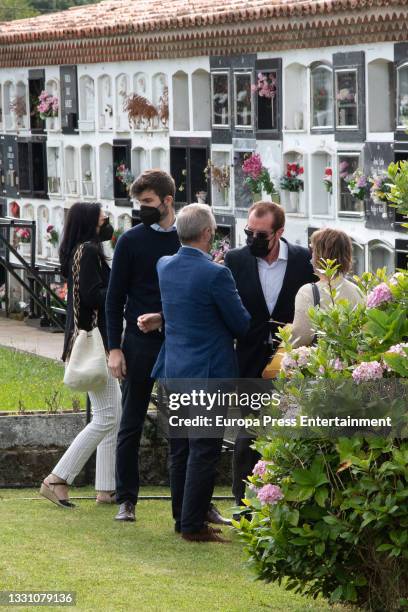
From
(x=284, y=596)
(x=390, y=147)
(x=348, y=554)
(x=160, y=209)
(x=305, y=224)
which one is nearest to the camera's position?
(x=348, y=554)

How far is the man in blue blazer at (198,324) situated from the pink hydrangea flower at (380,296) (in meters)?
1.25

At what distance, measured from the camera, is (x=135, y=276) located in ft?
21.7

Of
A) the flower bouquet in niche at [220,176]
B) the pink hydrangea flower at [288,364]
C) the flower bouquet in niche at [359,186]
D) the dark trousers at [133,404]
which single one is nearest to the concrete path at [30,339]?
the flower bouquet in niche at [220,176]

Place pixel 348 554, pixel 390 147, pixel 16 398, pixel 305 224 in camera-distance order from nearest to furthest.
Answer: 1. pixel 348 554
2. pixel 16 398
3. pixel 390 147
4. pixel 305 224

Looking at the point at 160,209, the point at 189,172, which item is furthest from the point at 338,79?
A: the point at 160,209

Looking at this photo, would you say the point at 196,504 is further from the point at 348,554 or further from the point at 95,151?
the point at 95,151

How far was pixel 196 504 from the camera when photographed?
6.18 metres

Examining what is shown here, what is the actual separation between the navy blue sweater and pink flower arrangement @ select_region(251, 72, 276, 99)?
11864 mm

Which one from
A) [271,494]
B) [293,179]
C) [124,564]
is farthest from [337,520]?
[293,179]

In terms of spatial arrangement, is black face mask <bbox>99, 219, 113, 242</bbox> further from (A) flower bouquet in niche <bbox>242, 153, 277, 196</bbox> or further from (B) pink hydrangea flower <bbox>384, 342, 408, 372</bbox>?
(A) flower bouquet in niche <bbox>242, 153, 277, 196</bbox>

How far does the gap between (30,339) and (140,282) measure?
→ 15.6 meters

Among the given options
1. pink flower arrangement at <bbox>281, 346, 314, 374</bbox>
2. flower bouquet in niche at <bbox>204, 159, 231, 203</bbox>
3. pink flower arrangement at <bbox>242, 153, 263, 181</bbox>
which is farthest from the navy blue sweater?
flower bouquet in niche at <bbox>204, 159, 231, 203</bbox>

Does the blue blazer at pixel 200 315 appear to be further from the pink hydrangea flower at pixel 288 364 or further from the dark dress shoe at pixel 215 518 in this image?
the pink hydrangea flower at pixel 288 364

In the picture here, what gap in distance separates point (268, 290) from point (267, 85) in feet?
39.9
